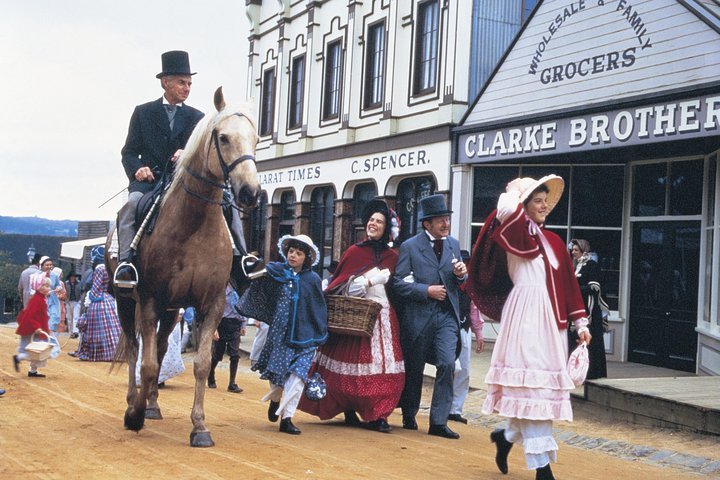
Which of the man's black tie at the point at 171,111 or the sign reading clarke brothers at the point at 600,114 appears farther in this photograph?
the sign reading clarke brothers at the point at 600,114

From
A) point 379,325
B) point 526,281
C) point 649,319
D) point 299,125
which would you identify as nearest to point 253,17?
point 299,125

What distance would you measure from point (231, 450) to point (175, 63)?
3.70m

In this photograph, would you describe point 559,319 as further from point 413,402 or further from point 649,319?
Result: point 649,319

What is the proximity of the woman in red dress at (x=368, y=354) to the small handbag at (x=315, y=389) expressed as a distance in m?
0.26

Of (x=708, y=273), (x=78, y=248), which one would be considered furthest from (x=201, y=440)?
(x=78, y=248)

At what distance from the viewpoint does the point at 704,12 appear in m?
12.6

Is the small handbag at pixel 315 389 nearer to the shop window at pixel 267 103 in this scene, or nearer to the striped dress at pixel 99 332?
the striped dress at pixel 99 332

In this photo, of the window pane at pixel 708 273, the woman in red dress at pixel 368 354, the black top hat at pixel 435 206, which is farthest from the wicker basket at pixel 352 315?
the window pane at pixel 708 273

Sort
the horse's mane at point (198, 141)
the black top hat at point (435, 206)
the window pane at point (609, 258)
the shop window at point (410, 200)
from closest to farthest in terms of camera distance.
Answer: the horse's mane at point (198, 141)
the black top hat at point (435, 206)
the window pane at point (609, 258)
the shop window at point (410, 200)

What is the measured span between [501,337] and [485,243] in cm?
75

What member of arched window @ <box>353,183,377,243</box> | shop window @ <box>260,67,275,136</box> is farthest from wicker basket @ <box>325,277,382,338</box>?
shop window @ <box>260,67,275,136</box>

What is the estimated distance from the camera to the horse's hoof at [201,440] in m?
7.27

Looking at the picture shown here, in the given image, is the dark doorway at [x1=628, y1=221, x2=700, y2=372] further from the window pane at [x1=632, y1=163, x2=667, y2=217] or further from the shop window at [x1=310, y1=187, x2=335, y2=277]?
the shop window at [x1=310, y1=187, x2=335, y2=277]

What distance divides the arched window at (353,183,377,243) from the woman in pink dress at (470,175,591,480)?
50.3ft
